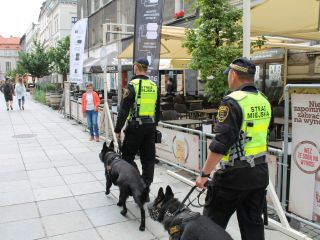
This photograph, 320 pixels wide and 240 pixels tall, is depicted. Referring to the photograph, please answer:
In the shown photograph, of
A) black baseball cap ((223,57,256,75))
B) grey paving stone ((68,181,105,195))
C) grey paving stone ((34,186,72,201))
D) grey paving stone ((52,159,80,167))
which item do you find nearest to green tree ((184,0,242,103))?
grey paving stone ((68,181,105,195))

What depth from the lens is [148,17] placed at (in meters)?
7.35

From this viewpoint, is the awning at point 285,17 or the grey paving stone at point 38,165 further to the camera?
the grey paving stone at point 38,165

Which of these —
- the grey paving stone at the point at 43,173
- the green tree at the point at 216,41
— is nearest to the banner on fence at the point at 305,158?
the green tree at the point at 216,41

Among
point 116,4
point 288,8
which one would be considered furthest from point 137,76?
point 116,4

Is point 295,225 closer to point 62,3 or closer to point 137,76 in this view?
point 137,76

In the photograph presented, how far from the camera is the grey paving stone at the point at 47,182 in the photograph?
20.9 feet

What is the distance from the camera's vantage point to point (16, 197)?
227 inches

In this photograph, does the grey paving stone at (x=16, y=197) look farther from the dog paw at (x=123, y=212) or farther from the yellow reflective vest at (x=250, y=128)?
the yellow reflective vest at (x=250, y=128)

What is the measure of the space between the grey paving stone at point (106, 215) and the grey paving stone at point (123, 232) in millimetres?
138

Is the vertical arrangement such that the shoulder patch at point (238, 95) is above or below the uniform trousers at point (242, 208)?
above

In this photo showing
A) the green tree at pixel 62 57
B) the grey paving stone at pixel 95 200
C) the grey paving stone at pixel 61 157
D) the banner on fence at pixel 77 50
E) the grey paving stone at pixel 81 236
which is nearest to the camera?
the grey paving stone at pixel 81 236

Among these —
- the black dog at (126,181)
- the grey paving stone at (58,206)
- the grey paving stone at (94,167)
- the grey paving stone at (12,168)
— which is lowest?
the grey paving stone at (58,206)

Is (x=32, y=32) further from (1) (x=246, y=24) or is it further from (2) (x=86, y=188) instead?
(1) (x=246, y=24)

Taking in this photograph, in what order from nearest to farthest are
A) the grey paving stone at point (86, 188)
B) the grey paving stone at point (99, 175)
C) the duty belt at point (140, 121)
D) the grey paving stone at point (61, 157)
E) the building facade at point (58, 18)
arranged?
the duty belt at point (140, 121) < the grey paving stone at point (86, 188) < the grey paving stone at point (99, 175) < the grey paving stone at point (61, 157) < the building facade at point (58, 18)
